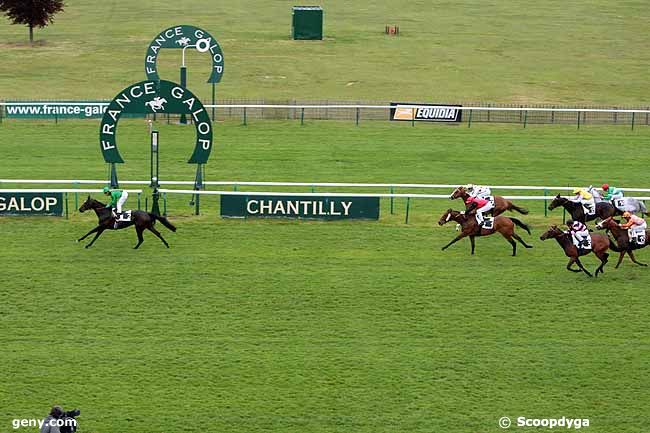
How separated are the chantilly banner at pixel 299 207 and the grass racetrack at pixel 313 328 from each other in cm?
37

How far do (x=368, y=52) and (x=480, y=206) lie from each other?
38.5m

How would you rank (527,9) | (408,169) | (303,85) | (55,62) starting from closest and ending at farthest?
(408,169) < (303,85) < (55,62) < (527,9)

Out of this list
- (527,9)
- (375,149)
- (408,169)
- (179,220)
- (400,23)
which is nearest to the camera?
(179,220)

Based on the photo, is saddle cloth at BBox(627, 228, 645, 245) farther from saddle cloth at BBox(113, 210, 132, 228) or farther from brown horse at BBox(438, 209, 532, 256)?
saddle cloth at BBox(113, 210, 132, 228)

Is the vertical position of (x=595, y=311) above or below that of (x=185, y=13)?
below

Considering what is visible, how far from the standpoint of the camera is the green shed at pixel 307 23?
6625 centimetres

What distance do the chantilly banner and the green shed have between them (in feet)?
129

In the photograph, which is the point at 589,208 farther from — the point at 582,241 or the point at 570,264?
the point at 582,241

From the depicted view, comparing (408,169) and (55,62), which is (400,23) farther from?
(408,169)

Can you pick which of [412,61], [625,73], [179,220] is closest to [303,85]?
[412,61]

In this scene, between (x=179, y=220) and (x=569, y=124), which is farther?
(x=569, y=124)

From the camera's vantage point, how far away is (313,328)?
2075cm

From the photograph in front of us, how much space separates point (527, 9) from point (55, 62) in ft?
118

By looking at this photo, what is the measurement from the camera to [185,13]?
2940 inches
